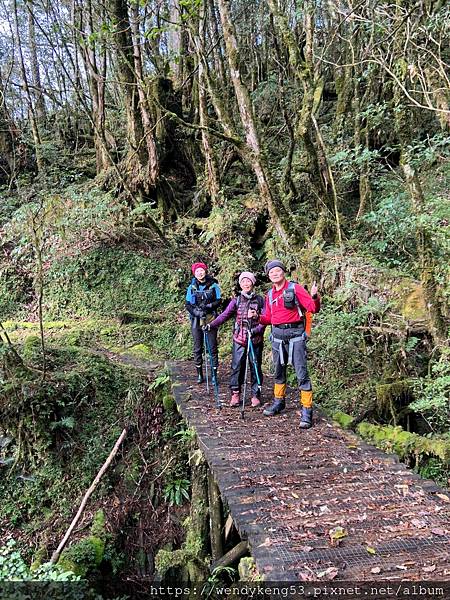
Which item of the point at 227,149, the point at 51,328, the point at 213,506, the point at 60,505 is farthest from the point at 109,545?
the point at 227,149

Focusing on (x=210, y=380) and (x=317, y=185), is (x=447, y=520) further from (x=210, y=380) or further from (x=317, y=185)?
(x=317, y=185)

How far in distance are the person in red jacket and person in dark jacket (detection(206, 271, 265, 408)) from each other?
1.47 feet

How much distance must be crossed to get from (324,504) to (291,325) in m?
2.61

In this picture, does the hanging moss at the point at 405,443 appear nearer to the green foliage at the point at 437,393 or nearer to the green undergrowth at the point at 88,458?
the green foliage at the point at 437,393

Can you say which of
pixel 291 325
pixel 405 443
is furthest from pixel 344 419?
pixel 291 325

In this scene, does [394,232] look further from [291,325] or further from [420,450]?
[420,450]

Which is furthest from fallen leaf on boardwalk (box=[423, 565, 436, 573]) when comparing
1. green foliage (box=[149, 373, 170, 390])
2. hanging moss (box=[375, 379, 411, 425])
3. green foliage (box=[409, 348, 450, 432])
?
green foliage (box=[149, 373, 170, 390])

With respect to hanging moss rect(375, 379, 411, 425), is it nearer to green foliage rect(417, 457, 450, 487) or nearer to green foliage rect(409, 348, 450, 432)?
green foliage rect(409, 348, 450, 432)

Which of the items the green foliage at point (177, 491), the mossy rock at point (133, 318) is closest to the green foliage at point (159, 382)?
the green foliage at point (177, 491)

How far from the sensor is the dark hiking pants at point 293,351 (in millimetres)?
6496

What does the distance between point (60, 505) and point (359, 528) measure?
600cm

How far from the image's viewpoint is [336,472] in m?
5.16

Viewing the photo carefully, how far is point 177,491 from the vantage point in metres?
8.41

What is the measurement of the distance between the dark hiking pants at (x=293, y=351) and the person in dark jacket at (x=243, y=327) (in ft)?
1.75
